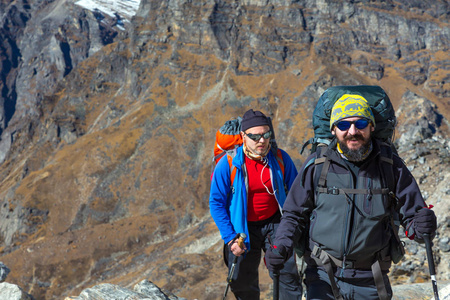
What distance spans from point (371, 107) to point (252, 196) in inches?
107

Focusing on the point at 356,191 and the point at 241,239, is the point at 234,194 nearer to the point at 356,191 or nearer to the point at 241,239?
the point at 241,239

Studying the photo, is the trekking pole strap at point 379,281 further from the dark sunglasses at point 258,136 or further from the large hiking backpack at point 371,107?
the dark sunglasses at point 258,136

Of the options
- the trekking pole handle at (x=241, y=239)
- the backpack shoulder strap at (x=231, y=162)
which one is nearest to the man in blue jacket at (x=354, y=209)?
the trekking pole handle at (x=241, y=239)

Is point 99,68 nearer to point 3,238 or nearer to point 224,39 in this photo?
point 224,39

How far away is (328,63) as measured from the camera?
104 meters

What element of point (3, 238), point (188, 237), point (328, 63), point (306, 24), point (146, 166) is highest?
point (306, 24)

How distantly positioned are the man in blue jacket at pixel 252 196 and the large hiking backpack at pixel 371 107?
1298 mm

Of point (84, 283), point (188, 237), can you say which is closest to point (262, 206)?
point (188, 237)

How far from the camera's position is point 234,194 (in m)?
7.25

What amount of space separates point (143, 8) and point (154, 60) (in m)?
37.9

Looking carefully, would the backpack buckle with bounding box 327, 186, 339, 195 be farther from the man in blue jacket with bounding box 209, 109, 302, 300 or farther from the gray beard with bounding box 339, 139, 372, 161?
the man in blue jacket with bounding box 209, 109, 302, 300

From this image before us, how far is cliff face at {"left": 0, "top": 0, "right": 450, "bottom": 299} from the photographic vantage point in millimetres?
87250

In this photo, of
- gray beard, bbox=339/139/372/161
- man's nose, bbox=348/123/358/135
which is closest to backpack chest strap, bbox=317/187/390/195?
gray beard, bbox=339/139/372/161

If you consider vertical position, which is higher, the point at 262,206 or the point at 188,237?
the point at 262,206
